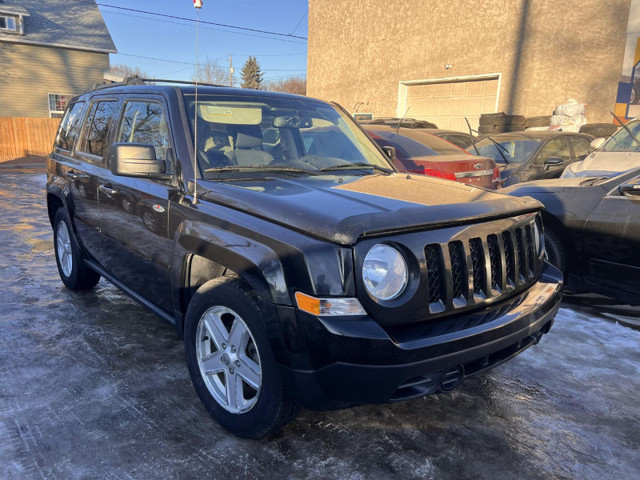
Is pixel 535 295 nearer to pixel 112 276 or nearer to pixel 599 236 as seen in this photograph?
pixel 599 236

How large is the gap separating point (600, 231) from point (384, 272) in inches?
120

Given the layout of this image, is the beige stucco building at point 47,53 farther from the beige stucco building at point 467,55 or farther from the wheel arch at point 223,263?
the wheel arch at point 223,263

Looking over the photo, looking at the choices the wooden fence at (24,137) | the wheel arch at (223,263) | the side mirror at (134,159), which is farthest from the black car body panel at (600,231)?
the wooden fence at (24,137)

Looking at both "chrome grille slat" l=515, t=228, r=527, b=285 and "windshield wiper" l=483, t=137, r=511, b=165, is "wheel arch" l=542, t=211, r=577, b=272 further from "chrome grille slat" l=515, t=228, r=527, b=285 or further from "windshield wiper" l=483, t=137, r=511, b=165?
"windshield wiper" l=483, t=137, r=511, b=165

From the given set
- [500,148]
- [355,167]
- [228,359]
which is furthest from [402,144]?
[228,359]

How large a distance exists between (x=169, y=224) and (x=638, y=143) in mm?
6507

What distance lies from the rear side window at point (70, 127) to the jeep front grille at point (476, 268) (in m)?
3.76

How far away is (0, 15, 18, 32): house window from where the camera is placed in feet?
79.8

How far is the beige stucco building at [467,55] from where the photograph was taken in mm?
17781

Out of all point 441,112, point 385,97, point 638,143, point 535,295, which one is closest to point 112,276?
point 535,295

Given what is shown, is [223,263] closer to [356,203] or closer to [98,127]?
[356,203]

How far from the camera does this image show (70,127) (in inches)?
190

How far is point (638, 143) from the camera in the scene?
6.68 meters

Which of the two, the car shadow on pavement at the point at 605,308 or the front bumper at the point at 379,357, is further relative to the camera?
the car shadow on pavement at the point at 605,308
